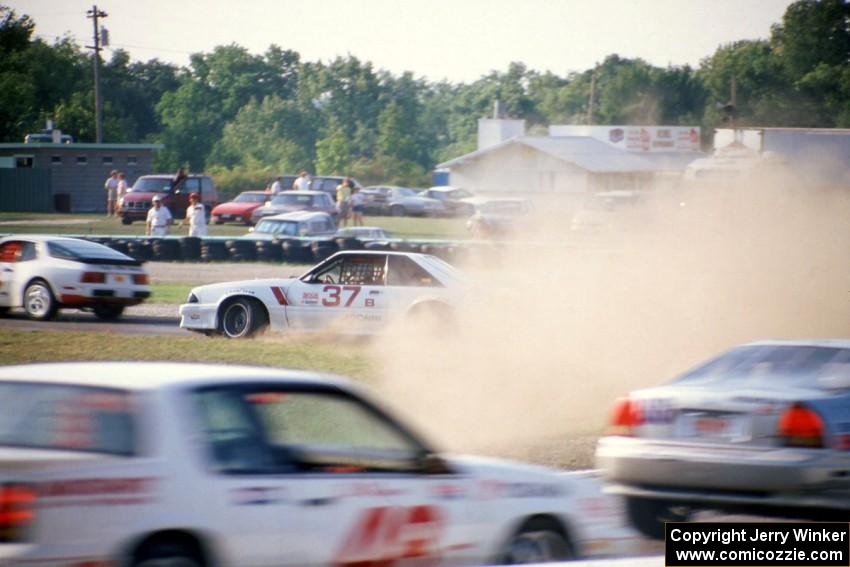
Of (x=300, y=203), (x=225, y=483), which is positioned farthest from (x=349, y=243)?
(x=225, y=483)

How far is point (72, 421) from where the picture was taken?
5.11 m

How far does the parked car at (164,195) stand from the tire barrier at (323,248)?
16062 mm

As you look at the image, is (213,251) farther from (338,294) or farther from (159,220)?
(338,294)

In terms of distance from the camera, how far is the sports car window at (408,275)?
1675 centimetres

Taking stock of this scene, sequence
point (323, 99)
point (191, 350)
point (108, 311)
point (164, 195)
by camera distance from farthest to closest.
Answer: point (323, 99) → point (164, 195) → point (108, 311) → point (191, 350)

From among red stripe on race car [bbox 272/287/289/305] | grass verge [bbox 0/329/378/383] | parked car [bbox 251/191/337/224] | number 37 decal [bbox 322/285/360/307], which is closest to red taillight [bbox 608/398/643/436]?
grass verge [bbox 0/329/378/383]

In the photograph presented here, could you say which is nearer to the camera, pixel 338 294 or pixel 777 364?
pixel 777 364

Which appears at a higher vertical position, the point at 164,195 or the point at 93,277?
the point at 164,195

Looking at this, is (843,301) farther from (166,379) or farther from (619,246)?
(166,379)

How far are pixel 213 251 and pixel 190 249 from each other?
23.1 inches

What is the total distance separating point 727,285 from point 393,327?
645cm

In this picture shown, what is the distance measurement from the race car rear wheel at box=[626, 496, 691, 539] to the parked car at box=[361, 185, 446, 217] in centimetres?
5736

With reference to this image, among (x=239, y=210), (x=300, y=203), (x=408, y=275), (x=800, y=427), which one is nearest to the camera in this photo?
(x=800, y=427)

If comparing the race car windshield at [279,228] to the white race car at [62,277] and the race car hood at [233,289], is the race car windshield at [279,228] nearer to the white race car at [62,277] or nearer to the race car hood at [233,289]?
the white race car at [62,277]
